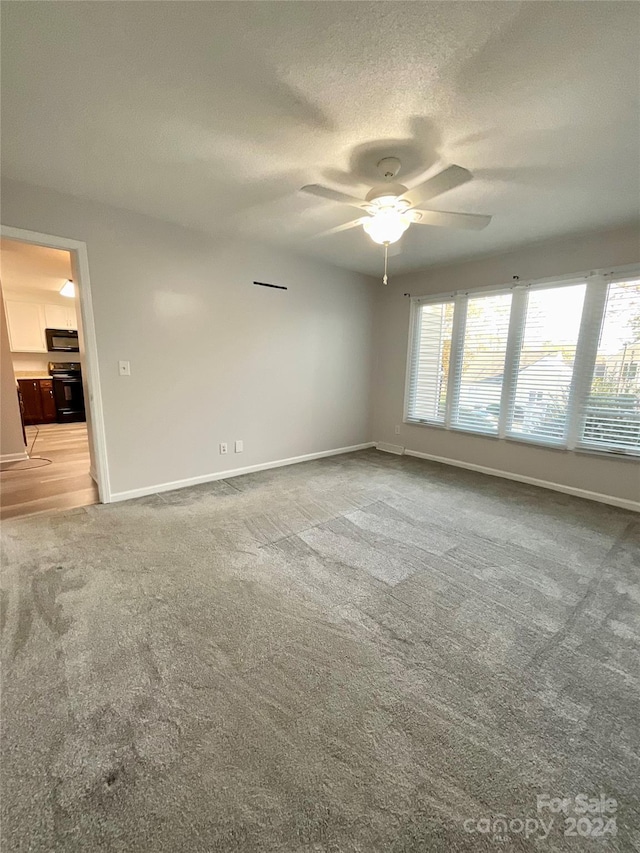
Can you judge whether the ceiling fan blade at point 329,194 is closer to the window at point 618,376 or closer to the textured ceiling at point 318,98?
the textured ceiling at point 318,98

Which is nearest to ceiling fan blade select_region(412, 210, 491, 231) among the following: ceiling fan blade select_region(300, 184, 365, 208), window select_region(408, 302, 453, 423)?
ceiling fan blade select_region(300, 184, 365, 208)

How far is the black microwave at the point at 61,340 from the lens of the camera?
6.69m

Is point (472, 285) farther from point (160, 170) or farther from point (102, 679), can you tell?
point (102, 679)

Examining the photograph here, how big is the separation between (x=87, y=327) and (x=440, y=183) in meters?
2.84

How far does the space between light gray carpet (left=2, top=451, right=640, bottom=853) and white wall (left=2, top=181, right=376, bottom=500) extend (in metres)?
1.06

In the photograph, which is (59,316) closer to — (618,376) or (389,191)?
(389,191)

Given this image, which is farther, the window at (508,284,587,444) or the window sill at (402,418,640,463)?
the window at (508,284,587,444)

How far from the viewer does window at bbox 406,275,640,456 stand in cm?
321

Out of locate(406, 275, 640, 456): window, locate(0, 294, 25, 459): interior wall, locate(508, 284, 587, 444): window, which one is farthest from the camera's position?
locate(0, 294, 25, 459): interior wall

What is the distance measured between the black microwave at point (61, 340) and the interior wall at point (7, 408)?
8.95 ft

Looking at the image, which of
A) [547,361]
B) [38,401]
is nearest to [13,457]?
[38,401]

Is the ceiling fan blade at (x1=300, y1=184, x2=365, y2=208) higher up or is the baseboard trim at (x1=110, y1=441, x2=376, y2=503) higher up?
the ceiling fan blade at (x1=300, y1=184, x2=365, y2=208)

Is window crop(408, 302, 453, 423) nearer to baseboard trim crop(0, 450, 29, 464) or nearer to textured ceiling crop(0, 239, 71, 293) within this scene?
textured ceiling crop(0, 239, 71, 293)

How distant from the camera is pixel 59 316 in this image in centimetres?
672
